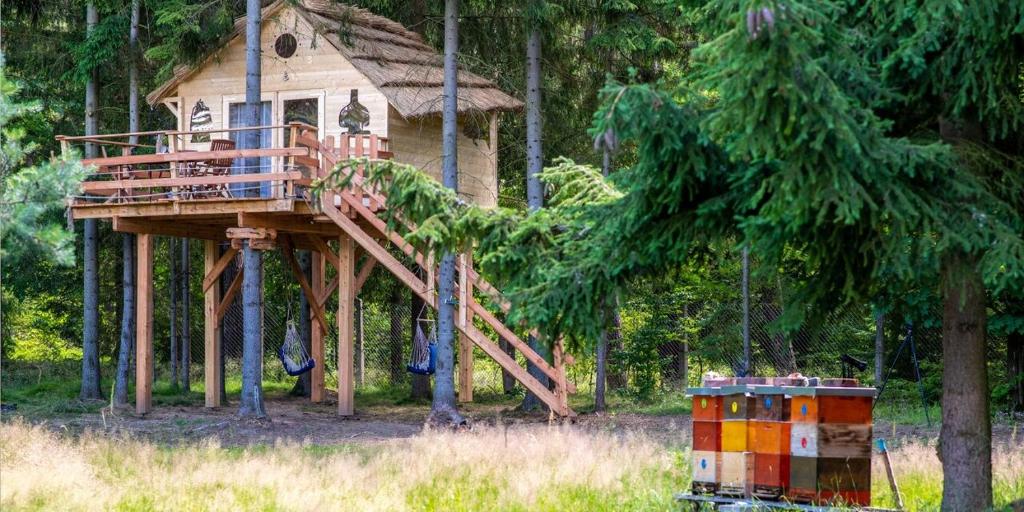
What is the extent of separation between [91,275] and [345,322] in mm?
5699

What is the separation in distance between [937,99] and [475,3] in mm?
13648

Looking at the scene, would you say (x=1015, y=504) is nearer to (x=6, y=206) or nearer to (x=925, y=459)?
(x=925, y=459)

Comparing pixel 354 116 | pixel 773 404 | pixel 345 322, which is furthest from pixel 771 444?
pixel 354 116

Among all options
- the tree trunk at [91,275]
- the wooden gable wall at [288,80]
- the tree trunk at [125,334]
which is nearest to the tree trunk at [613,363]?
the wooden gable wall at [288,80]

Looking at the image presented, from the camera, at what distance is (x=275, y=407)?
80.3 feet

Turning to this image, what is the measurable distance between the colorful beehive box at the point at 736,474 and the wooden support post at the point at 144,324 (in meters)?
14.8

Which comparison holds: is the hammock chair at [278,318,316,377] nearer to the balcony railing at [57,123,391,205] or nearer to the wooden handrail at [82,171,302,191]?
the balcony railing at [57,123,391,205]

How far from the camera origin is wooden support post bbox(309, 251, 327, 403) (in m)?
26.1

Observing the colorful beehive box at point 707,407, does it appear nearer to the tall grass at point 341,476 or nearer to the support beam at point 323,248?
the tall grass at point 341,476

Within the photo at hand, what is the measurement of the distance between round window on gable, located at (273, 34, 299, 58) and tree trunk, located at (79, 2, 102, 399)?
397 cm

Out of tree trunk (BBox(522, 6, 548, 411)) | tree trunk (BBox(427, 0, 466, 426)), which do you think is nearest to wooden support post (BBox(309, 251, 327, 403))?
tree trunk (BBox(522, 6, 548, 411))

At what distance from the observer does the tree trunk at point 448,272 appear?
20266 millimetres

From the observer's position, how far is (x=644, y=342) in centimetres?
2639

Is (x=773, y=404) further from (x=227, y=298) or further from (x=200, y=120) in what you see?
(x=200, y=120)
